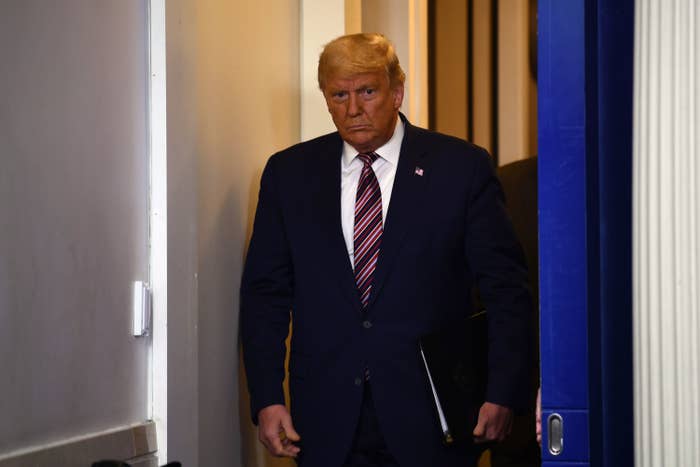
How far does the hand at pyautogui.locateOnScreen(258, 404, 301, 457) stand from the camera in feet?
8.83

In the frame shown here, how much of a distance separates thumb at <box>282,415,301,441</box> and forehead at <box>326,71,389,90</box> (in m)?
0.87

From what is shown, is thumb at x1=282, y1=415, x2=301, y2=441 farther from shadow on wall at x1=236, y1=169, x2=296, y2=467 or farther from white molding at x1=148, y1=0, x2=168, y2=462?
shadow on wall at x1=236, y1=169, x2=296, y2=467

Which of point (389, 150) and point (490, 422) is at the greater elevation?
point (389, 150)

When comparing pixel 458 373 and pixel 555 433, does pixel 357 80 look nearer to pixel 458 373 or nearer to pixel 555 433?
pixel 458 373

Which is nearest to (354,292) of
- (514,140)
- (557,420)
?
(557,420)

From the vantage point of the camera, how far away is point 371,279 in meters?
2.68

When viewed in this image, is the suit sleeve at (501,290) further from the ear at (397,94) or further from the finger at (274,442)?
the finger at (274,442)

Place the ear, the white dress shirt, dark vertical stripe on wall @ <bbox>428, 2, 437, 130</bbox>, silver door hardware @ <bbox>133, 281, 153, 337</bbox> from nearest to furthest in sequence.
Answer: silver door hardware @ <bbox>133, 281, 153, 337</bbox> < the white dress shirt < the ear < dark vertical stripe on wall @ <bbox>428, 2, 437, 130</bbox>

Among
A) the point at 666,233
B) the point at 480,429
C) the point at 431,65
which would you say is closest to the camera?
the point at 666,233

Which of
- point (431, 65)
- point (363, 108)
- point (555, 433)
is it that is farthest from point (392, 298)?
point (431, 65)

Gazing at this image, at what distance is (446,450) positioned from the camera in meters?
2.61

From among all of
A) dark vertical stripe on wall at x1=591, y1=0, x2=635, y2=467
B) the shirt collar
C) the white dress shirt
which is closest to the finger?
the white dress shirt

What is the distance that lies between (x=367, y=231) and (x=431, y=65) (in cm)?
276

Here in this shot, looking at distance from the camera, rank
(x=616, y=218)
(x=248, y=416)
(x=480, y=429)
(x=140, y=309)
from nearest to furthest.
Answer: (x=616, y=218) < (x=140, y=309) < (x=480, y=429) < (x=248, y=416)
